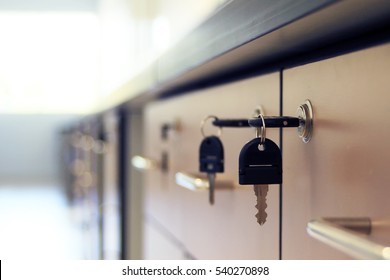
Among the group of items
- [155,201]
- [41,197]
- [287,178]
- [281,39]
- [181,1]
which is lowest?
[41,197]

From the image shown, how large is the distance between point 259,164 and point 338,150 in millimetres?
64

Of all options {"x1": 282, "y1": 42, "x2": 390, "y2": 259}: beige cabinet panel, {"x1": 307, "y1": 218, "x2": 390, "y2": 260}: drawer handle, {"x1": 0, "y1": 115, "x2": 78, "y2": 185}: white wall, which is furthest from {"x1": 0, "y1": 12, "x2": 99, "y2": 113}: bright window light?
{"x1": 307, "y1": 218, "x2": 390, "y2": 260}: drawer handle

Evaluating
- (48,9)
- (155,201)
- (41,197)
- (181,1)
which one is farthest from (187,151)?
(48,9)

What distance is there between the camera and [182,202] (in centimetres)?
109

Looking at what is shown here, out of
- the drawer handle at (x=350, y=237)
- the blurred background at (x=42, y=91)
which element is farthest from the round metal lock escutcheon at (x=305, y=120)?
the blurred background at (x=42, y=91)

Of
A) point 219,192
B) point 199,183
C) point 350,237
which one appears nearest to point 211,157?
point 199,183

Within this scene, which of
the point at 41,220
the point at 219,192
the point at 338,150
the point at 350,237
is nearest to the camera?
the point at 350,237

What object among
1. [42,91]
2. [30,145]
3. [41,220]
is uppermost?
[42,91]

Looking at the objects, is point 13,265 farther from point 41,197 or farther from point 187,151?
point 41,197

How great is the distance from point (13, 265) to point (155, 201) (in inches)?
31.2

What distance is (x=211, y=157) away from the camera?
0.72 metres

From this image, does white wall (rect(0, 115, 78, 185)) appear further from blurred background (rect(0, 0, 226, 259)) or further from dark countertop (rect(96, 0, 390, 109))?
dark countertop (rect(96, 0, 390, 109))

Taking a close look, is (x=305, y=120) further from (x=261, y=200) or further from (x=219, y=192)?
(x=219, y=192)

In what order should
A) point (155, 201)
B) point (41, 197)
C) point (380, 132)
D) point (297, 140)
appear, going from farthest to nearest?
point (41, 197), point (155, 201), point (297, 140), point (380, 132)
